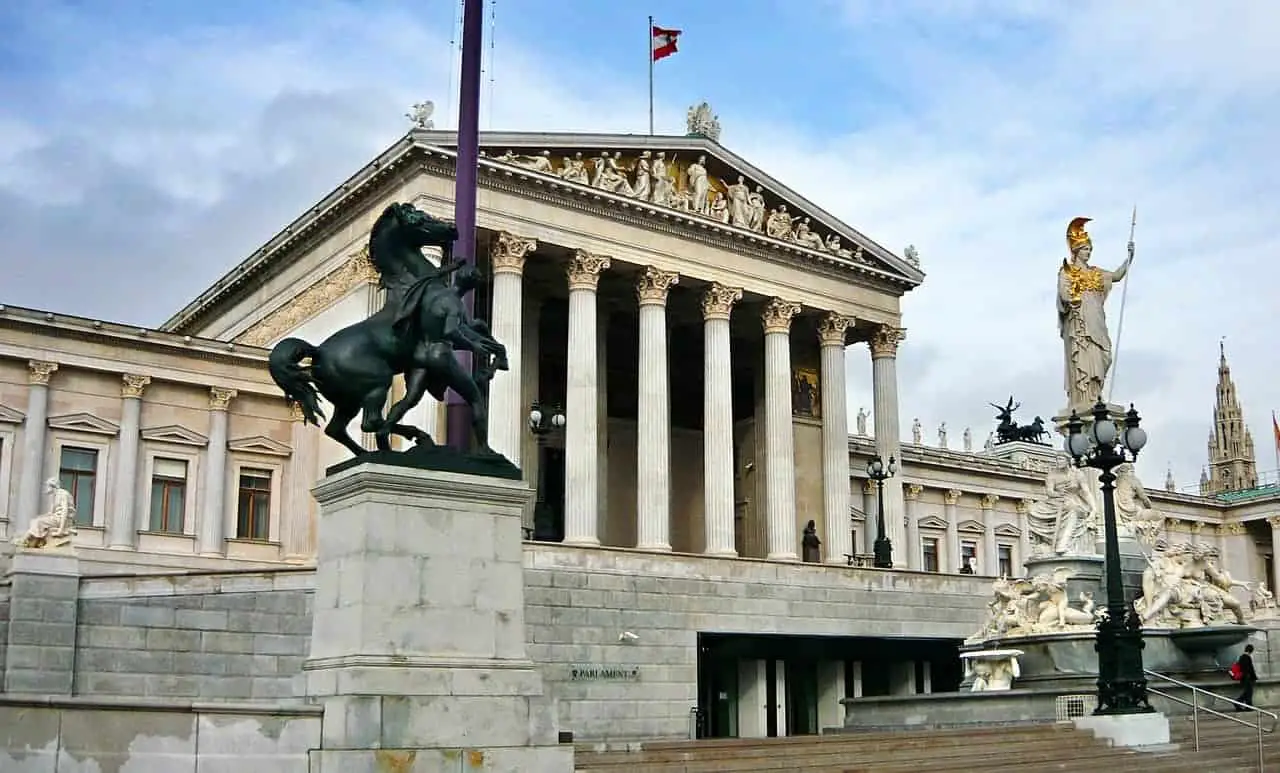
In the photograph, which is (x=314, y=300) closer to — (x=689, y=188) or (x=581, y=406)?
(x=581, y=406)

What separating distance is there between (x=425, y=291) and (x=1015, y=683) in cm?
1630

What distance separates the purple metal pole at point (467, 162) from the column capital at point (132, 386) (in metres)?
26.1

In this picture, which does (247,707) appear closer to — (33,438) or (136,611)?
(136,611)

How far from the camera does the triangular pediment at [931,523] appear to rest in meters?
67.0

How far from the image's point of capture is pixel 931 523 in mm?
67312

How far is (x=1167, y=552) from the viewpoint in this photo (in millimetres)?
27094

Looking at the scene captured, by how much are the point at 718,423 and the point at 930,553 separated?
25.6 meters

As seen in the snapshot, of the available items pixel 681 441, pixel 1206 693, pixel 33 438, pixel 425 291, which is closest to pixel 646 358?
pixel 681 441

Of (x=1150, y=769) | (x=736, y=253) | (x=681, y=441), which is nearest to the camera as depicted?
(x=1150, y=769)

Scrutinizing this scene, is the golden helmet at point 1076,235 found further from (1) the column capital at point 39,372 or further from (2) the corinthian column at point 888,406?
(1) the column capital at point 39,372

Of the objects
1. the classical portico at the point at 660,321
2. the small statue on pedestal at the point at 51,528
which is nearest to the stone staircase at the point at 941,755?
the small statue on pedestal at the point at 51,528

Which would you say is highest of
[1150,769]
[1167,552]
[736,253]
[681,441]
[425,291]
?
[736,253]

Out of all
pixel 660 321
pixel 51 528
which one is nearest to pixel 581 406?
pixel 660 321

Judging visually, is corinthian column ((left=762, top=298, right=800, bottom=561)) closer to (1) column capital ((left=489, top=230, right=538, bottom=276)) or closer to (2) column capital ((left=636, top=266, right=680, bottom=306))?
(2) column capital ((left=636, top=266, right=680, bottom=306))
